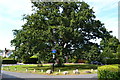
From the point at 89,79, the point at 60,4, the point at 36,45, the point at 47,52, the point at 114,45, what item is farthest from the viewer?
the point at 114,45

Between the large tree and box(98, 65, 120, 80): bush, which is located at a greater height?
the large tree

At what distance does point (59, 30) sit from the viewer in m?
28.1

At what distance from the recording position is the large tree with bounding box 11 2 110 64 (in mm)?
28922

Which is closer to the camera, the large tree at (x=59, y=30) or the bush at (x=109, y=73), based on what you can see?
the bush at (x=109, y=73)

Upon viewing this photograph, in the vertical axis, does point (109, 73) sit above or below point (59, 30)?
below

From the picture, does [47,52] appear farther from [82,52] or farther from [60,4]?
[60,4]

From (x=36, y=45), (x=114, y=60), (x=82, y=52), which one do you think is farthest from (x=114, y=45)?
(x=36, y=45)

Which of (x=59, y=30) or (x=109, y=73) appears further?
(x=59, y=30)

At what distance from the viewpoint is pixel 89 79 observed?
55.9 feet

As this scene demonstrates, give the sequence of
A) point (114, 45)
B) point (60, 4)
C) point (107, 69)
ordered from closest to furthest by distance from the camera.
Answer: point (107, 69) < point (60, 4) < point (114, 45)

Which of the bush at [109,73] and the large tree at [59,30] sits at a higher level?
the large tree at [59,30]

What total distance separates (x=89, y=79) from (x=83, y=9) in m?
17.7

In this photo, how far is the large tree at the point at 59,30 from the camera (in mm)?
28922

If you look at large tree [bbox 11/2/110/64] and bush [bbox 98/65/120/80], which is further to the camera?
large tree [bbox 11/2/110/64]
